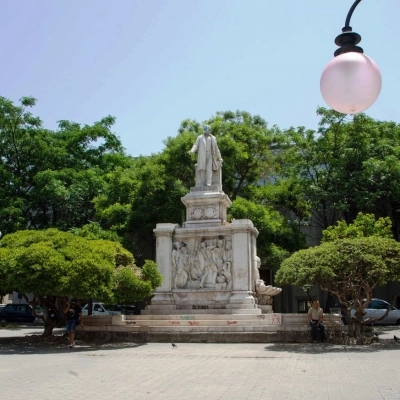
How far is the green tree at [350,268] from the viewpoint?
50.3ft

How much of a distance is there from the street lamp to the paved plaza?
5464 millimetres

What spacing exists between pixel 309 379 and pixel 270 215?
19324 mm

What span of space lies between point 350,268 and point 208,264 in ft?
20.5

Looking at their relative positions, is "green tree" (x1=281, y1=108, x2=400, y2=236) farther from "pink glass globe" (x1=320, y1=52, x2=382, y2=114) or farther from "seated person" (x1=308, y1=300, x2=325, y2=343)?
"pink glass globe" (x1=320, y1=52, x2=382, y2=114)

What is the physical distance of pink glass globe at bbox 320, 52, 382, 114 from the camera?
4066 millimetres

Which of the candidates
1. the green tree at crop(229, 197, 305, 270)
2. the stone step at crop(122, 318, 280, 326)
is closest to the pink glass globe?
the stone step at crop(122, 318, 280, 326)

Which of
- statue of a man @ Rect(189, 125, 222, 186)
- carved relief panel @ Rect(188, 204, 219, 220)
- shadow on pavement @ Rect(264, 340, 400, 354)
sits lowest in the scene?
shadow on pavement @ Rect(264, 340, 400, 354)

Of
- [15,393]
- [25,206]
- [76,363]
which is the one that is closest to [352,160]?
[25,206]

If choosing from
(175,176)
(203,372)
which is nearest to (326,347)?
(203,372)

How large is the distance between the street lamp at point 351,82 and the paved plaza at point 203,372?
5.46 metres

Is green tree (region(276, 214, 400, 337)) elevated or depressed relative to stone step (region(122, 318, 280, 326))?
elevated

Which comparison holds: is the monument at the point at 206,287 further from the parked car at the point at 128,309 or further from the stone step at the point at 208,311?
the parked car at the point at 128,309

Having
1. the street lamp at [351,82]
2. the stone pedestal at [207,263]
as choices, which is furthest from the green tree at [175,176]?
the street lamp at [351,82]

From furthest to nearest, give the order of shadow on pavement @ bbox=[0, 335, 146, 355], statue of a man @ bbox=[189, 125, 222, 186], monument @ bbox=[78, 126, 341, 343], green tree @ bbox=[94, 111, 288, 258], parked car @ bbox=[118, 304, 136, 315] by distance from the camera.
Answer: parked car @ bbox=[118, 304, 136, 315] → green tree @ bbox=[94, 111, 288, 258] → statue of a man @ bbox=[189, 125, 222, 186] → monument @ bbox=[78, 126, 341, 343] → shadow on pavement @ bbox=[0, 335, 146, 355]
